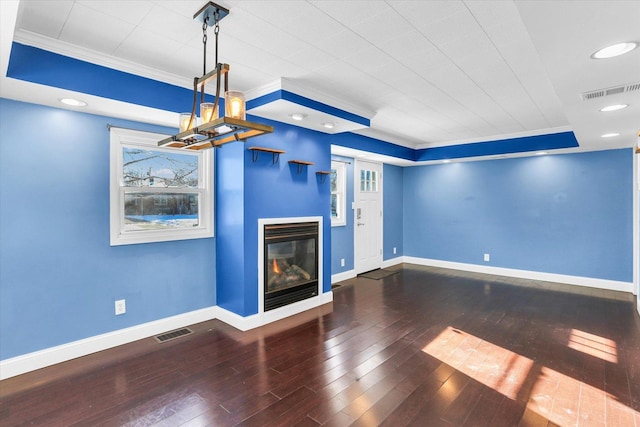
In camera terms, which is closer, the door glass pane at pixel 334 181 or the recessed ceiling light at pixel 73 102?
the recessed ceiling light at pixel 73 102

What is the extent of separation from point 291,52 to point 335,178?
3.23m

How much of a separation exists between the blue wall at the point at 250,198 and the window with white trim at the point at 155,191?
22 centimetres

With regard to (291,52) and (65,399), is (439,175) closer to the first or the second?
(291,52)

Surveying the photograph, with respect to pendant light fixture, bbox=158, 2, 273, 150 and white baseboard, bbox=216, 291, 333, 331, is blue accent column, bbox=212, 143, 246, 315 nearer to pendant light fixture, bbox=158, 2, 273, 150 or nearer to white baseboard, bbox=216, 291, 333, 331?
white baseboard, bbox=216, 291, 333, 331

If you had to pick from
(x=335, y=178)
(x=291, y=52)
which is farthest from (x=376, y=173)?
(x=291, y=52)

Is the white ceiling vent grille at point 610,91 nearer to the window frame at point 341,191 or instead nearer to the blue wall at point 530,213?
the blue wall at point 530,213

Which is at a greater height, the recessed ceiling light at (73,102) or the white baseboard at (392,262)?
the recessed ceiling light at (73,102)

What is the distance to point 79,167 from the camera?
116 inches

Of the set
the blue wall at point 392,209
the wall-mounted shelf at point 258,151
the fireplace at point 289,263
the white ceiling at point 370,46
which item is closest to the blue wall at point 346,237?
the blue wall at point 392,209

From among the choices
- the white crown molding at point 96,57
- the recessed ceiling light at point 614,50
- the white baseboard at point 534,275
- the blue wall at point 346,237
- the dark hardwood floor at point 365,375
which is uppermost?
the white crown molding at point 96,57

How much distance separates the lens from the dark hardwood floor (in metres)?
2.12

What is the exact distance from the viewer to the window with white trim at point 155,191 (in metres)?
3.17

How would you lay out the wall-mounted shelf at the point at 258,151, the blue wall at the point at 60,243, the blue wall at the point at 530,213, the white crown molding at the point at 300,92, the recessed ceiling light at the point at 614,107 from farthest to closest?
the blue wall at the point at 530,213 < the wall-mounted shelf at the point at 258,151 < the white crown molding at the point at 300,92 < the recessed ceiling light at the point at 614,107 < the blue wall at the point at 60,243

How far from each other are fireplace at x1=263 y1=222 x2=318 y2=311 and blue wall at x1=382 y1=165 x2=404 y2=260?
9.29ft
